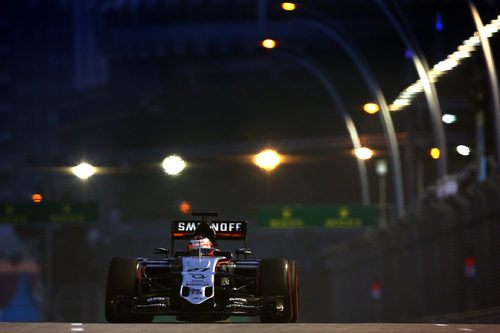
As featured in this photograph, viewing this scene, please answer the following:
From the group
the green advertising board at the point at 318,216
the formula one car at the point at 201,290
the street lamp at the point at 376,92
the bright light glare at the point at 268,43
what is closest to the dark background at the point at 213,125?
the green advertising board at the point at 318,216

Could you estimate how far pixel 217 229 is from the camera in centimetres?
1989

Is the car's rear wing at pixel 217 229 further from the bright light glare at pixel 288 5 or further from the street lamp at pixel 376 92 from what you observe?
the street lamp at pixel 376 92

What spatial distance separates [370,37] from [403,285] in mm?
98043

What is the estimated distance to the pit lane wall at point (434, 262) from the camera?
35.0 metres

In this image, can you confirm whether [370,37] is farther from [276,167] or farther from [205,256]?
[205,256]

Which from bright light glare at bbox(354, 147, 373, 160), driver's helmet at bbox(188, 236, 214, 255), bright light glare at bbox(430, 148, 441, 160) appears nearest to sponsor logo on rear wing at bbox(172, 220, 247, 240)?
driver's helmet at bbox(188, 236, 214, 255)

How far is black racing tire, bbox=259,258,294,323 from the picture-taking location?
17.2 metres

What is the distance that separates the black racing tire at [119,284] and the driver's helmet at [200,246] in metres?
1.07

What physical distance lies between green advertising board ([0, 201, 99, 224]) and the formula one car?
4461 centimetres

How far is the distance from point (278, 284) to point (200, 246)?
162 centimetres

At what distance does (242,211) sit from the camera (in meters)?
125

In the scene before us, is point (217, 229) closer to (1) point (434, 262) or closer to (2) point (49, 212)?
(1) point (434, 262)

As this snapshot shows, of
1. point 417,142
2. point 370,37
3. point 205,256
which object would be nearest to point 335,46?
point 370,37

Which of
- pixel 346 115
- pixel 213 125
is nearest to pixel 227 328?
pixel 346 115
